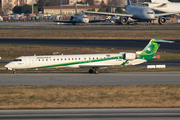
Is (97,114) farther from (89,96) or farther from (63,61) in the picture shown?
(63,61)

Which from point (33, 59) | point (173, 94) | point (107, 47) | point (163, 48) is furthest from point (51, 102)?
point (163, 48)

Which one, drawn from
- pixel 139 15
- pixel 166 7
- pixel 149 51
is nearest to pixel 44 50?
pixel 149 51

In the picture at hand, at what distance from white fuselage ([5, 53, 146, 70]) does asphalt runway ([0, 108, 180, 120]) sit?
682 inches

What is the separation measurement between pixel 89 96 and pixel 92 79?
907 cm

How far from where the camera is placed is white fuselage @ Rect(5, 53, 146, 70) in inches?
1553

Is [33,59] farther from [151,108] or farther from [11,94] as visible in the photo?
[151,108]

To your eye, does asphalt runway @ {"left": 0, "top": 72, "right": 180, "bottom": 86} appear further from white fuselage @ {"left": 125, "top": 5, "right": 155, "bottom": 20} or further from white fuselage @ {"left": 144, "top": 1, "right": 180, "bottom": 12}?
white fuselage @ {"left": 144, "top": 1, "right": 180, "bottom": 12}

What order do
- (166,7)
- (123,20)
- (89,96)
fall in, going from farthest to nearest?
(166,7)
(123,20)
(89,96)

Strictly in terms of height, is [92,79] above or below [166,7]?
below

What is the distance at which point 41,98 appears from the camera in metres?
26.1

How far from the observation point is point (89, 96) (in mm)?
26828

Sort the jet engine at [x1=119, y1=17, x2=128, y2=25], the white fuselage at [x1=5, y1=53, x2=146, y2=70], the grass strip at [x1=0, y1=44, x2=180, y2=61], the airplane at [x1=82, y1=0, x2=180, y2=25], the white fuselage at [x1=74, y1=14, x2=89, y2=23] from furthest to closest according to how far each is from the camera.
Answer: the white fuselage at [x1=74, y1=14, x2=89, y2=23] → the jet engine at [x1=119, y1=17, x2=128, y2=25] → the airplane at [x1=82, y1=0, x2=180, y2=25] → the grass strip at [x1=0, y1=44, x2=180, y2=61] → the white fuselage at [x1=5, y1=53, x2=146, y2=70]

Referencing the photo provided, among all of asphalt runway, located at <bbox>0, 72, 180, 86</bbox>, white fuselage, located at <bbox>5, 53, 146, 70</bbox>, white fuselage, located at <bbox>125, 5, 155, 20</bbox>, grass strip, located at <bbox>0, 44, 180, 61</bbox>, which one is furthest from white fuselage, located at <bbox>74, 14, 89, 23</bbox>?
asphalt runway, located at <bbox>0, 72, 180, 86</bbox>

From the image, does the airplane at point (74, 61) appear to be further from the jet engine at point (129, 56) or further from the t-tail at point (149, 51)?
the t-tail at point (149, 51)
